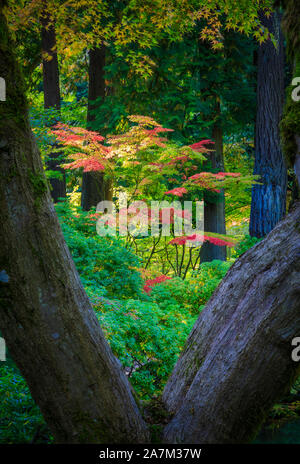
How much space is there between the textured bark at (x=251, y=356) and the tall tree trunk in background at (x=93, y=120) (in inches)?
256

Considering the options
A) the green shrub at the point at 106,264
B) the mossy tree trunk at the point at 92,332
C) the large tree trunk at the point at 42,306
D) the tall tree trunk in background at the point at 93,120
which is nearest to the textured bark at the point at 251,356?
the mossy tree trunk at the point at 92,332

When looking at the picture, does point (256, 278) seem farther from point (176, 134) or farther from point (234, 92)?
point (234, 92)

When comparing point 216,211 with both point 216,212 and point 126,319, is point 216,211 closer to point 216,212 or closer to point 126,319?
point 216,212

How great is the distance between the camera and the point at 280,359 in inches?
70.8

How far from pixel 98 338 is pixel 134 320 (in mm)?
1363

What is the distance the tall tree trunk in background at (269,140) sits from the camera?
7852 millimetres

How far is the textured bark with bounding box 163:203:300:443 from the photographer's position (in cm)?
180

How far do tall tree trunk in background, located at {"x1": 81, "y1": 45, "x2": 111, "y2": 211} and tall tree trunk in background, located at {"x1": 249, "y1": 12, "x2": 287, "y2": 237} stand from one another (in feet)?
12.4

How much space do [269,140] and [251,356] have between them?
7090mm

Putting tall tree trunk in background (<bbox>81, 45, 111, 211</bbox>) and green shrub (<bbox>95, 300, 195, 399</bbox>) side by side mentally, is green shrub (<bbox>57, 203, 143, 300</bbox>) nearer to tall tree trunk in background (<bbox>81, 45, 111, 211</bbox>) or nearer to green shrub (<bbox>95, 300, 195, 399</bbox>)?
green shrub (<bbox>95, 300, 195, 399</bbox>)

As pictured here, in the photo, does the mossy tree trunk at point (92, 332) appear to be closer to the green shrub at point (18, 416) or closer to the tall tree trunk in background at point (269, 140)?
the green shrub at point (18, 416)

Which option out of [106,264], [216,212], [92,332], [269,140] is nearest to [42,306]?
[92,332]

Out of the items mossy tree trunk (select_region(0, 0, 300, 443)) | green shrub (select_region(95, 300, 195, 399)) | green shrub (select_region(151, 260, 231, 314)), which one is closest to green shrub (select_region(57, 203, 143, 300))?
green shrub (select_region(151, 260, 231, 314))
